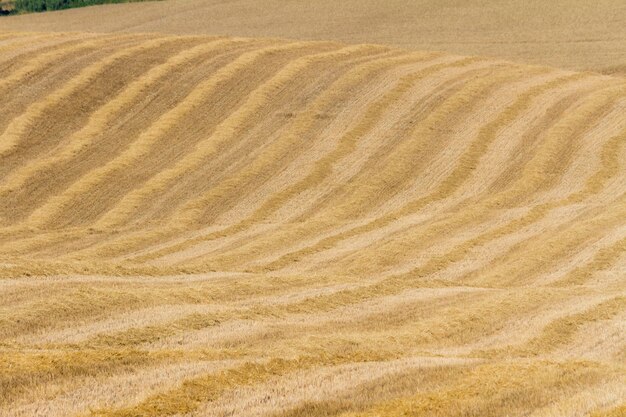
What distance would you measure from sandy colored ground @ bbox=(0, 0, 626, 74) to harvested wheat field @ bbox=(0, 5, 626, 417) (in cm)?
1550

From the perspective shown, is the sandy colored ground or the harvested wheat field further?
the sandy colored ground

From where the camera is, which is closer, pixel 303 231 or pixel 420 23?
pixel 303 231

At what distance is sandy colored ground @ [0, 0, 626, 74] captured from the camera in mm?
81875

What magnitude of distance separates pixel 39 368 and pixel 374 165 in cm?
3109

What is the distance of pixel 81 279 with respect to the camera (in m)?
24.9

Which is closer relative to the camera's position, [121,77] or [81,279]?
[81,279]

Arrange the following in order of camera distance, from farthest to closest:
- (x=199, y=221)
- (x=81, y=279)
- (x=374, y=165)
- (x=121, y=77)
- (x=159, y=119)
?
(x=121, y=77) < (x=159, y=119) < (x=374, y=165) < (x=199, y=221) < (x=81, y=279)

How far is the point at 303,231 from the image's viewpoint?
1463 inches

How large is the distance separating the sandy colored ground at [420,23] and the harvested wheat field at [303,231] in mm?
15502

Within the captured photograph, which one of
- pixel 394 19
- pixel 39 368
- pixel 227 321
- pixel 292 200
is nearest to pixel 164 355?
pixel 39 368

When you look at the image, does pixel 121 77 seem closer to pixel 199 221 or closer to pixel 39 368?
pixel 199 221

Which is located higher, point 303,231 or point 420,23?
point 303,231

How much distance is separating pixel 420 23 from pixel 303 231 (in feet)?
199

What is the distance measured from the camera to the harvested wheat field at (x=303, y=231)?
1692cm
